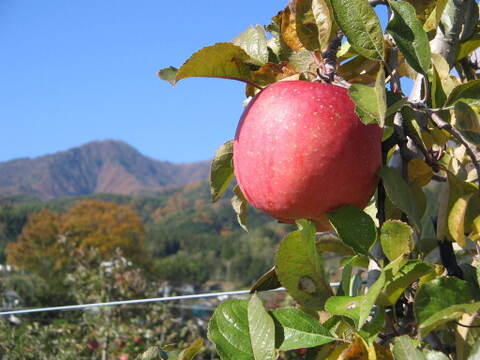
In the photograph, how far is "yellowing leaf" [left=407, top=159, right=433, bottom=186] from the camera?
18.2 inches

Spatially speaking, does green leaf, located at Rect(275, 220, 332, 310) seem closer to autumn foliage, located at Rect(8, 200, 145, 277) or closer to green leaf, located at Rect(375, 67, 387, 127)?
green leaf, located at Rect(375, 67, 387, 127)

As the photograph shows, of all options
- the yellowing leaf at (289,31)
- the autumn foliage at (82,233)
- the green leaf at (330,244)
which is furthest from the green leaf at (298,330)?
the autumn foliage at (82,233)

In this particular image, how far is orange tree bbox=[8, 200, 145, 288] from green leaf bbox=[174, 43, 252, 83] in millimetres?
13890

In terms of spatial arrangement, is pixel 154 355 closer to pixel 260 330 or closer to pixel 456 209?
pixel 260 330

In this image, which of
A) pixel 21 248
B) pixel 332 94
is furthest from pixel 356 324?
pixel 21 248

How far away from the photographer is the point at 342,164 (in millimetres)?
407

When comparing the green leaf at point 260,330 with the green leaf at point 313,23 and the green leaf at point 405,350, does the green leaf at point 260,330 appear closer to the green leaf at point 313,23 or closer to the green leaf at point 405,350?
the green leaf at point 405,350

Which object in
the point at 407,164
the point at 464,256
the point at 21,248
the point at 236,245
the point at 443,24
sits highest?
the point at 443,24

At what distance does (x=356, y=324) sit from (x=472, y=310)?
0.08 meters

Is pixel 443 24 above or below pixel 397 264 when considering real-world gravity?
above

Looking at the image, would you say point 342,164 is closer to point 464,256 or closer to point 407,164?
point 407,164

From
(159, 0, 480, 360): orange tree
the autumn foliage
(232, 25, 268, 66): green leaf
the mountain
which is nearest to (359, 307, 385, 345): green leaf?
(159, 0, 480, 360): orange tree

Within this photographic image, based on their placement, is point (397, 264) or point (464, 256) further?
point (464, 256)

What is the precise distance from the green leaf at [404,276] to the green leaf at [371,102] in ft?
0.29
